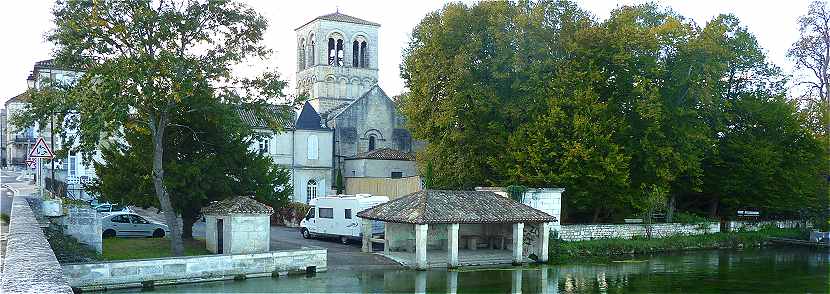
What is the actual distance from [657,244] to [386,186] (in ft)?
53.2

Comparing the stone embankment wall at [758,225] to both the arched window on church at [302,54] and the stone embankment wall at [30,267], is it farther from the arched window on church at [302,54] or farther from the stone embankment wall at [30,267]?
the arched window on church at [302,54]

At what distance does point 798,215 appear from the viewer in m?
44.7

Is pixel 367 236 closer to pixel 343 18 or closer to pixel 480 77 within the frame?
pixel 480 77

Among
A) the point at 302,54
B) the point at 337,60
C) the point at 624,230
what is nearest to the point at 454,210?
the point at 624,230

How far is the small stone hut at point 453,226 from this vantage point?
86.3 ft

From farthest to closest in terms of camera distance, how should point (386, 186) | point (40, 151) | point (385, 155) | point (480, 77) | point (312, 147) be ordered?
point (312, 147)
point (385, 155)
point (386, 186)
point (480, 77)
point (40, 151)

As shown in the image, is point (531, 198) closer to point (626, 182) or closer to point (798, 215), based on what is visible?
point (626, 182)

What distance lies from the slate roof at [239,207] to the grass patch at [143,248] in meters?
1.79

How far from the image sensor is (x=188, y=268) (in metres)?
22.2

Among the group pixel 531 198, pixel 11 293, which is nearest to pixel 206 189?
pixel 531 198

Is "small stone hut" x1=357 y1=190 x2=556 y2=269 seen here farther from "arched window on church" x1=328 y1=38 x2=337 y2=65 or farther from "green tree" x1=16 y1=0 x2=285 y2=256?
"arched window on church" x1=328 y1=38 x2=337 y2=65

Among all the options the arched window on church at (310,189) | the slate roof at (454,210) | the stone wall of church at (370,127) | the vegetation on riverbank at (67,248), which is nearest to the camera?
the vegetation on riverbank at (67,248)

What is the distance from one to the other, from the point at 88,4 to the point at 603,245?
899 inches

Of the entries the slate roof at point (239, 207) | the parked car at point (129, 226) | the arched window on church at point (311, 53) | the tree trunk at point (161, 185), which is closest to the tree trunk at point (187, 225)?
the parked car at point (129, 226)
